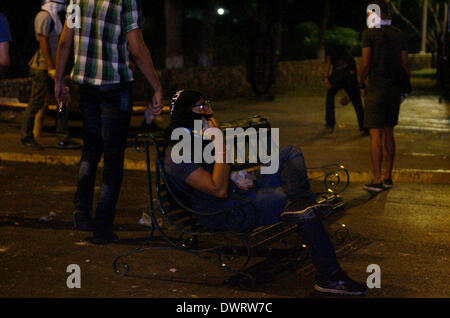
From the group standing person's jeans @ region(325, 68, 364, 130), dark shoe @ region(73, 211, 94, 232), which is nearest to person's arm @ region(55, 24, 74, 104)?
dark shoe @ region(73, 211, 94, 232)

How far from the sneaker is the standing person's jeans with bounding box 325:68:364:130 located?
8.20 metres

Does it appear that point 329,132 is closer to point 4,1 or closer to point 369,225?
point 369,225

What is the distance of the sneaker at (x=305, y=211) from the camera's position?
510 centimetres


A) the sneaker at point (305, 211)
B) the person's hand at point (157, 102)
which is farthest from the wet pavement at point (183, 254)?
the person's hand at point (157, 102)

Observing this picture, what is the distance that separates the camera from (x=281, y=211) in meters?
5.44

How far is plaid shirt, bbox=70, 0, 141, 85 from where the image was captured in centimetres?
620

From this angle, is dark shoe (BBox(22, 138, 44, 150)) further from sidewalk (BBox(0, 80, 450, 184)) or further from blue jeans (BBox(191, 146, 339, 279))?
blue jeans (BBox(191, 146, 339, 279))

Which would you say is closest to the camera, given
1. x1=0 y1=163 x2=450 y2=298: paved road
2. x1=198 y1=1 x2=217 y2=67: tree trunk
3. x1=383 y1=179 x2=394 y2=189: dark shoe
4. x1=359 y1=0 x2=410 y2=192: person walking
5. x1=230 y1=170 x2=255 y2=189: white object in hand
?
x1=0 y1=163 x2=450 y2=298: paved road

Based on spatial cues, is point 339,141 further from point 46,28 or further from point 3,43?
point 3,43

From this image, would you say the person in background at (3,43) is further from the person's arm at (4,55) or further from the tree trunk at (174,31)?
the tree trunk at (174,31)

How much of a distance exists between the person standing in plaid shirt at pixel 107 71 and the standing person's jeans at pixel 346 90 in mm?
7363

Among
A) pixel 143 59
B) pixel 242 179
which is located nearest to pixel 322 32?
pixel 143 59
